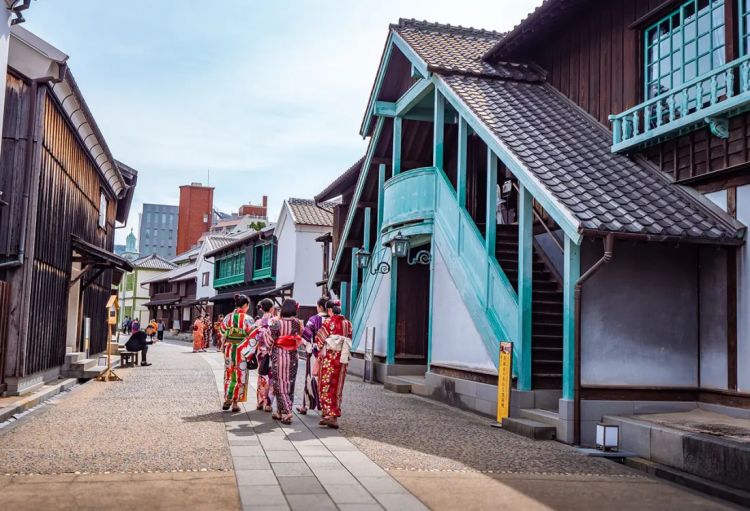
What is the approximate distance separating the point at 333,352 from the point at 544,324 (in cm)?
364

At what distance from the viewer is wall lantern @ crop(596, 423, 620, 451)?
8.45m

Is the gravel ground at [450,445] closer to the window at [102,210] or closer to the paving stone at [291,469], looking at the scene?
the paving stone at [291,469]

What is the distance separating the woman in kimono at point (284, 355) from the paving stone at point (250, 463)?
7.98ft

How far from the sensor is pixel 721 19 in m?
9.89

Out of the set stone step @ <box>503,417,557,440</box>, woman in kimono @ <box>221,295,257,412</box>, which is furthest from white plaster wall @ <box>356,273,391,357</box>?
stone step @ <box>503,417,557,440</box>

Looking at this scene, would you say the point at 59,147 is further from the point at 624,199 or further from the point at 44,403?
the point at 624,199

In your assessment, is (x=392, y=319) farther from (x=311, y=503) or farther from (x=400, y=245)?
(x=311, y=503)

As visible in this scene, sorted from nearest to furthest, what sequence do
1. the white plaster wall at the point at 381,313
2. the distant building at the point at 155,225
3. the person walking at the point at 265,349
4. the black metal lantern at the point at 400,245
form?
the person walking at the point at 265,349
the black metal lantern at the point at 400,245
the white plaster wall at the point at 381,313
the distant building at the point at 155,225

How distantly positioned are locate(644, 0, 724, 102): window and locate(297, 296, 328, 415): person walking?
616 centimetres

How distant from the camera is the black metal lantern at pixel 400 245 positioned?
611 inches

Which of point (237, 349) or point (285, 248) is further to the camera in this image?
point (285, 248)

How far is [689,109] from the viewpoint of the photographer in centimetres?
999

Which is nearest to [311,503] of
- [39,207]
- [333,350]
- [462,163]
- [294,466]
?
[294,466]

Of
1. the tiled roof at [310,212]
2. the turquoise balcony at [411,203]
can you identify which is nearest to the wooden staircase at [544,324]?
the turquoise balcony at [411,203]
